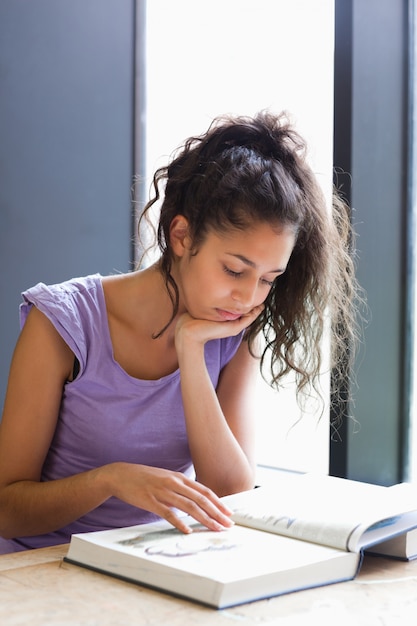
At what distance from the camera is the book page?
0.92m

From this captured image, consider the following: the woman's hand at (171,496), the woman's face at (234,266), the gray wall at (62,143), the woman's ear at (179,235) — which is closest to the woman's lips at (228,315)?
the woman's face at (234,266)

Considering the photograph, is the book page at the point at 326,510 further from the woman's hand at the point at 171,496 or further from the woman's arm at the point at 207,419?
the woman's arm at the point at 207,419

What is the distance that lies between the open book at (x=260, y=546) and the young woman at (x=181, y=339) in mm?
196

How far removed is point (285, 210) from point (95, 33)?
1444 mm

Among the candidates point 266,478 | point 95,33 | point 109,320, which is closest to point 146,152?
point 95,33

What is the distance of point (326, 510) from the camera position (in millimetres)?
996

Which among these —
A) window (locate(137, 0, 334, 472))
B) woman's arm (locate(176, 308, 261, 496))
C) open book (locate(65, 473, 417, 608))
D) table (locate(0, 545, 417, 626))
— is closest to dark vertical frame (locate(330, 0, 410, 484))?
window (locate(137, 0, 334, 472))

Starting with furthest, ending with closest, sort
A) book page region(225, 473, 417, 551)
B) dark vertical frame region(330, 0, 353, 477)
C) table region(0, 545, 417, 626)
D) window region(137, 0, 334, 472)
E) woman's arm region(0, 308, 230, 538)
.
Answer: window region(137, 0, 334, 472) < dark vertical frame region(330, 0, 353, 477) < woman's arm region(0, 308, 230, 538) < book page region(225, 473, 417, 551) < table region(0, 545, 417, 626)

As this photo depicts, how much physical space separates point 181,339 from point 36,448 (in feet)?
0.96

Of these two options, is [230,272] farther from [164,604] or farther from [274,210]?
[164,604]

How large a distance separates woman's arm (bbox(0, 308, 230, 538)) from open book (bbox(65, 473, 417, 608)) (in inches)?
7.1

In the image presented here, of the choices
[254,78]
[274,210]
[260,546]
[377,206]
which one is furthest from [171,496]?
[254,78]

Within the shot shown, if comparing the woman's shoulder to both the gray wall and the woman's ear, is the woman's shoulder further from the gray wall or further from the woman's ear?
the gray wall

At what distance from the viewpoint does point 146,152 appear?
2611 millimetres
